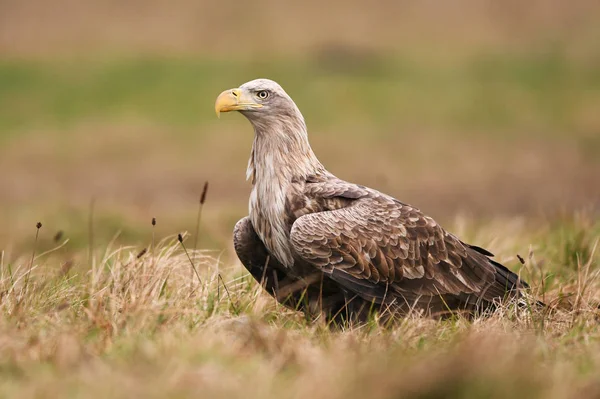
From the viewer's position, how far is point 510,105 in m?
26.0

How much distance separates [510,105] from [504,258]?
1844cm

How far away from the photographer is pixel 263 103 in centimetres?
673

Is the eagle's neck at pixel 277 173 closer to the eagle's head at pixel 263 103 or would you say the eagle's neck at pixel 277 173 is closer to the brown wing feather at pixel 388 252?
the eagle's head at pixel 263 103

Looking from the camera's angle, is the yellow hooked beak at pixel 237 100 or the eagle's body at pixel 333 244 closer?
the eagle's body at pixel 333 244

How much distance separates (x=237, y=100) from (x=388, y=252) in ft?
4.94

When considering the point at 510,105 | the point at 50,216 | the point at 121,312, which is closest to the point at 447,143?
the point at 510,105

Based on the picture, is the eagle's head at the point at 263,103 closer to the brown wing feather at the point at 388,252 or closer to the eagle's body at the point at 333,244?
the eagle's body at the point at 333,244

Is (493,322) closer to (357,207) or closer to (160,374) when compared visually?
(357,207)

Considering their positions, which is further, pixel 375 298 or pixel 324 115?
pixel 324 115

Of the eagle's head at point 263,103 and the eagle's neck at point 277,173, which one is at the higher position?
the eagle's head at point 263,103

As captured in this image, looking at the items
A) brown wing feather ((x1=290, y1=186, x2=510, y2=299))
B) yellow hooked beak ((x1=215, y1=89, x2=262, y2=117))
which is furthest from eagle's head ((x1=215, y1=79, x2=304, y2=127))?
brown wing feather ((x1=290, y1=186, x2=510, y2=299))

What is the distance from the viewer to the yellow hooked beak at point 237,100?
659cm

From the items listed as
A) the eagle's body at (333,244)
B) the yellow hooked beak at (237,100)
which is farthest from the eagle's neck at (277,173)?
the yellow hooked beak at (237,100)

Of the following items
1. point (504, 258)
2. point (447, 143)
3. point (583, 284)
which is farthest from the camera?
point (447, 143)
